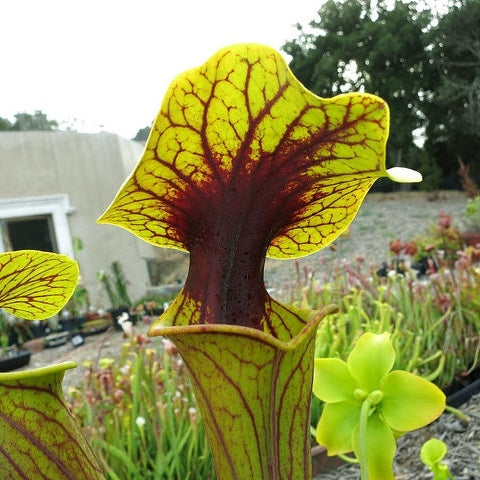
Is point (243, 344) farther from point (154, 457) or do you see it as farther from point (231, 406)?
point (154, 457)

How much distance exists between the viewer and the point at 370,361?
1.56ft

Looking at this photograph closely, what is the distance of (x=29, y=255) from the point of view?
15.3 inches

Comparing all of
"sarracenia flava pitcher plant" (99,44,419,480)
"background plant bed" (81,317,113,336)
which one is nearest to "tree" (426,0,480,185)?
"background plant bed" (81,317,113,336)

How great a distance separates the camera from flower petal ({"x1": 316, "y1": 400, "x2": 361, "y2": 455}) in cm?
50

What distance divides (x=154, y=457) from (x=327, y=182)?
1616 mm

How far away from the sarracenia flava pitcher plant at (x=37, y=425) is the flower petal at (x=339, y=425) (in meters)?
0.23

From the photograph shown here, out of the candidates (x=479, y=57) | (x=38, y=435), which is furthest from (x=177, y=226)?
(x=479, y=57)

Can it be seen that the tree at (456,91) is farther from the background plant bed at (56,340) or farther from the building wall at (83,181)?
the background plant bed at (56,340)

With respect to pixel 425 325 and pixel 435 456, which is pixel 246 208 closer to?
pixel 435 456

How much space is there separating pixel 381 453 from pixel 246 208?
0.26m

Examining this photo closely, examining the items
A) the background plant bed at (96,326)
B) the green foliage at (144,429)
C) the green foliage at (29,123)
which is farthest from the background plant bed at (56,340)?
the green foliage at (29,123)

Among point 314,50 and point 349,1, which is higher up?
point 349,1

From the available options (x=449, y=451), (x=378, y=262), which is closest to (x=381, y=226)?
(x=378, y=262)

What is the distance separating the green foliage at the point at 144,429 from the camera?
153 cm
